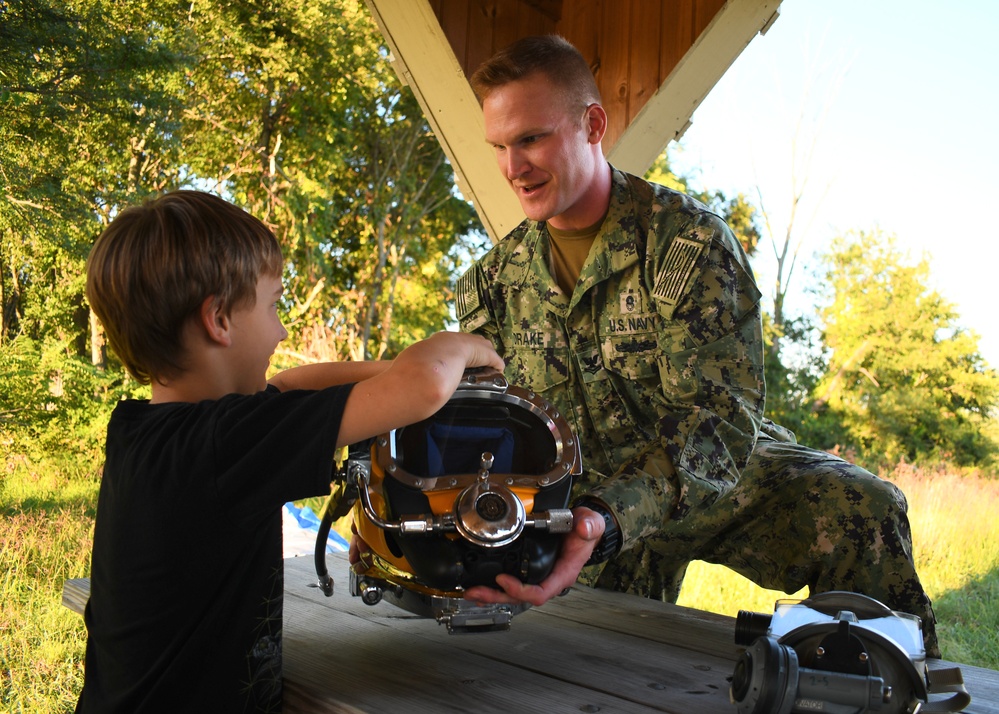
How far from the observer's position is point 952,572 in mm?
4461

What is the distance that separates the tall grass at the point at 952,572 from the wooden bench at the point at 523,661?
169 centimetres

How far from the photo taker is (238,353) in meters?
1.53

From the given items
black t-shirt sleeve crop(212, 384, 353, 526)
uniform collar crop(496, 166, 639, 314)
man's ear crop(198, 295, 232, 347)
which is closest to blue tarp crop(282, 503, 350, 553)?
uniform collar crop(496, 166, 639, 314)

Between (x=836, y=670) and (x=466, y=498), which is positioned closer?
(x=836, y=670)

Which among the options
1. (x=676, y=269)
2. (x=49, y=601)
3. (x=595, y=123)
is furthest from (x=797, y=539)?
(x=49, y=601)

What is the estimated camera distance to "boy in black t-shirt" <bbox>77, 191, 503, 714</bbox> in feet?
4.34

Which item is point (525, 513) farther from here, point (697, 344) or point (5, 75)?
point (5, 75)

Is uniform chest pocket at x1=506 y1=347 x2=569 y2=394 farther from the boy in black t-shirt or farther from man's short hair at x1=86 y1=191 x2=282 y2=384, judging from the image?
man's short hair at x1=86 y1=191 x2=282 y2=384

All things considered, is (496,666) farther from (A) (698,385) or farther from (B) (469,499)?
(A) (698,385)

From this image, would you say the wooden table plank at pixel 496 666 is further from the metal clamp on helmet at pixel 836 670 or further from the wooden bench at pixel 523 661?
the metal clamp on helmet at pixel 836 670

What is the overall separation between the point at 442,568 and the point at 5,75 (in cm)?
233

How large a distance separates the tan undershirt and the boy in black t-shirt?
109 centimetres

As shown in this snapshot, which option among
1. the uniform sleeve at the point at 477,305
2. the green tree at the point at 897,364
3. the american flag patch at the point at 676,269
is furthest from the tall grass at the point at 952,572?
the american flag patch at the point at 676,269

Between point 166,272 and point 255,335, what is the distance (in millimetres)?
182
